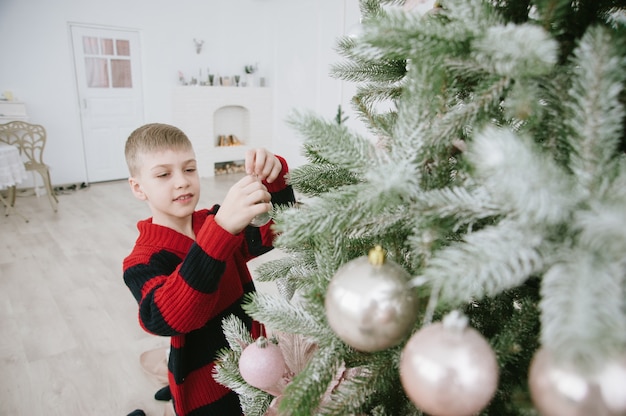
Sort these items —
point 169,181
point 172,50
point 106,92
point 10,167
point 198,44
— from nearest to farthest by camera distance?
point 169,181
point 10,167
point 106,92
point 172,50
point 198,44

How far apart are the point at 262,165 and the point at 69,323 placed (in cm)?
205

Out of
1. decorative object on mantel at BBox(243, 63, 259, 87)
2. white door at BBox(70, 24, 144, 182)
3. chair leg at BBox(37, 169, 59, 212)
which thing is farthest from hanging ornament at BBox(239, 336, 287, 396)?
decorative object on mantel at BBox(243, 63, 259, 87)

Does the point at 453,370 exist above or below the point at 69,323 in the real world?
above

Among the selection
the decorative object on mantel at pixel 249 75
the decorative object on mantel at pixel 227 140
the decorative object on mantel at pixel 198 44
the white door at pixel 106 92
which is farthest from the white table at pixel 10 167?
the decorative object on mantel at pixel 249 75

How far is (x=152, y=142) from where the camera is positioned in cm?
95

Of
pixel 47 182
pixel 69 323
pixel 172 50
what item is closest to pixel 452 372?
pixel 69 323

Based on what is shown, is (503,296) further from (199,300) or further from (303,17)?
(303,17)

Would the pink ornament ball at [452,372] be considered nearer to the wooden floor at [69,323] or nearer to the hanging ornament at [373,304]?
the hanging ornament at [373,304]

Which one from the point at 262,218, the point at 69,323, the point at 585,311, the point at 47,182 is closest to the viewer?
the point at 585,311

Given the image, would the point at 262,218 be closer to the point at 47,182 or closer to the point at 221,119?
the point at 47,182

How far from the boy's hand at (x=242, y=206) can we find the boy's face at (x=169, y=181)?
12.8 inches

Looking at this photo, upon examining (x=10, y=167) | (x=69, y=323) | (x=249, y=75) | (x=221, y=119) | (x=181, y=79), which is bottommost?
(x=69, y=323)

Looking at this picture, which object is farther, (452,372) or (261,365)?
(261,365)

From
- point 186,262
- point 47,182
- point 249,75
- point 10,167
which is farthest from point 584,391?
point 249,75
